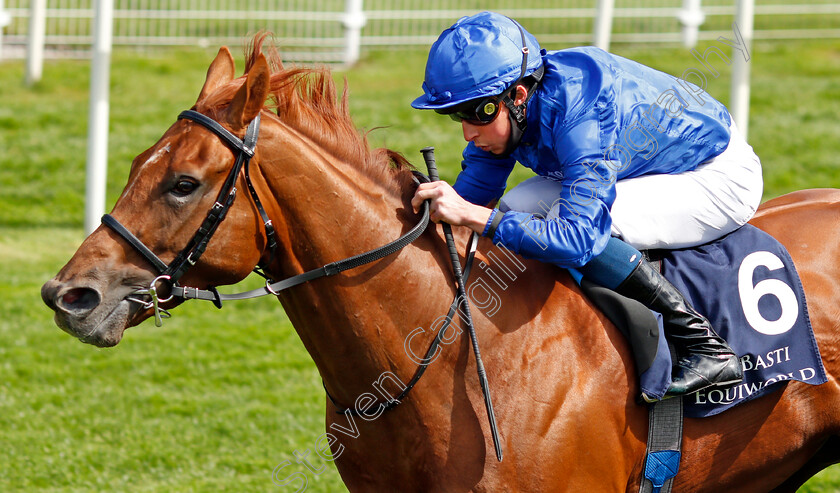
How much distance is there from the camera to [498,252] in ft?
9.66

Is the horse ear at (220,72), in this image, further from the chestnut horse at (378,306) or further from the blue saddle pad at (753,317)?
the blue saddle pad at (753,317)

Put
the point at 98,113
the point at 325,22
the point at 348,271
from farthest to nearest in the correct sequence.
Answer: the point at 325,22, the point at 98,113, the point at 348,271

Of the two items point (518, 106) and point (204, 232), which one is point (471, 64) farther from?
point (204, 232)

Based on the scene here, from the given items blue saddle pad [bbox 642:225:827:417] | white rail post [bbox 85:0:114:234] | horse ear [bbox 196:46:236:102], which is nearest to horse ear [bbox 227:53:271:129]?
horse ear [bbox 196:46:236:102]

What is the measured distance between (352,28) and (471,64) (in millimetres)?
9237

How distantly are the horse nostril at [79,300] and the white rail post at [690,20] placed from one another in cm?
1073

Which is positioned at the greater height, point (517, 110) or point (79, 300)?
point (517, 110)

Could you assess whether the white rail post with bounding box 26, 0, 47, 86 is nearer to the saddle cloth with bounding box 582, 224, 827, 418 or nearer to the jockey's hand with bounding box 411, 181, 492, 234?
the jockey's hand with bounding box 411, 181, 492, 234

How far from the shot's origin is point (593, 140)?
2768 mm

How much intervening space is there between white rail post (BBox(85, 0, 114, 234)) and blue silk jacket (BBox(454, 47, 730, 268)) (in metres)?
5.52

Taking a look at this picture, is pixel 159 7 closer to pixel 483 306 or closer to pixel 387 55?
pixel 387 55

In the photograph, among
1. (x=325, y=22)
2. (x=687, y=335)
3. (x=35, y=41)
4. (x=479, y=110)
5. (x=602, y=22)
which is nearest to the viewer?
(x=479, y=110)

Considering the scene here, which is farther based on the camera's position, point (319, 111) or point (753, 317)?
point (753, 317)

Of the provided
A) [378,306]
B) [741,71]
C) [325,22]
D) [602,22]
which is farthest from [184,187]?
[325,22]
